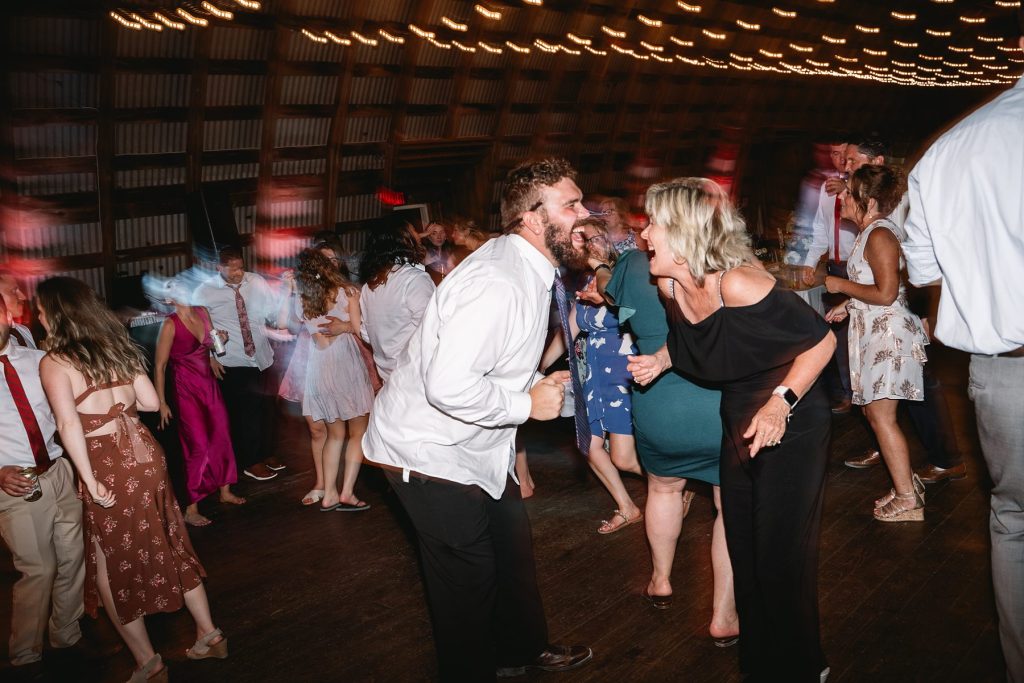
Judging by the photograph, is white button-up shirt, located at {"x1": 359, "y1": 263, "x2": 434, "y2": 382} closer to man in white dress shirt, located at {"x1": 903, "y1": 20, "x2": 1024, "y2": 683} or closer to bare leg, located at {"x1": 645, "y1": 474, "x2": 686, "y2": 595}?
bare leg, located at {"x1": 645, "y1": 474, "x2": 686, "y2": 595}

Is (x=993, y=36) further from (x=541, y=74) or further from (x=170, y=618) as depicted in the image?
(x=170, y=618)

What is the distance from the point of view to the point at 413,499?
243 centimetres

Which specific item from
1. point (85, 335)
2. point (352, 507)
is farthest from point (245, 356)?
point (85, 335)

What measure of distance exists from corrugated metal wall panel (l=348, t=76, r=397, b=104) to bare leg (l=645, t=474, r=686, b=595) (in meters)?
6.88

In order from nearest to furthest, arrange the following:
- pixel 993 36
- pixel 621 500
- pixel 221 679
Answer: pixel 221 679 < pixel 621 500 < pixel 993 36

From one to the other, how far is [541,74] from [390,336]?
295 inches

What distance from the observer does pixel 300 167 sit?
8.52 meters

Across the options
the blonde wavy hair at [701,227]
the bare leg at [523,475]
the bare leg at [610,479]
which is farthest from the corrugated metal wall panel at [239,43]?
the blonde wavy hair at [701,227]

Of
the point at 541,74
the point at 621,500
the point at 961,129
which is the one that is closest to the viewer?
the point at 961,129

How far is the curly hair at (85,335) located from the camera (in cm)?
288

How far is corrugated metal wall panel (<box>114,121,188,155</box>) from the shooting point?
7.03 meters

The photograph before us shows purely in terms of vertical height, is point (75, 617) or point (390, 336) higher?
point (390, 336)

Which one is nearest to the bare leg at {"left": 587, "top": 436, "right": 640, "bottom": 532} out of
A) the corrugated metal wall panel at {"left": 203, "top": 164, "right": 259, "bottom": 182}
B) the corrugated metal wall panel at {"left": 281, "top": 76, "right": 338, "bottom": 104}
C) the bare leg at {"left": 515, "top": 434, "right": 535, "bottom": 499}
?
the bare leg at {"left": 515, "top": 434, "right": 535, "bottom": 499}

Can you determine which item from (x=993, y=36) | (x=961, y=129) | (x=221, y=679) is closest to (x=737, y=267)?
(x=961, y=129)
